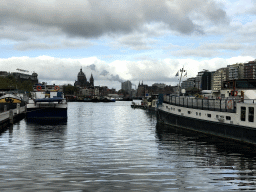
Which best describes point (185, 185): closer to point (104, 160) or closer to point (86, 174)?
point (86, 174)

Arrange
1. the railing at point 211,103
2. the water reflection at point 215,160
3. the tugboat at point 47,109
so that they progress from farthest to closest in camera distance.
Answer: the tugboat at point 47,109
the railing at point 211,103
the water reflection at point 215,160

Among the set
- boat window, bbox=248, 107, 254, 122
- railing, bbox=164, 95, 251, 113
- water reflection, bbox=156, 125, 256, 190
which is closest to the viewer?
water reflection, bbox=156, 125, 256, 190


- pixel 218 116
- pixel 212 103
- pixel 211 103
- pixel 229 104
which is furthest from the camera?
pixel 211 103

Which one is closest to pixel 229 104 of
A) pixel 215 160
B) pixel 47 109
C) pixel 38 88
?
pixel 215 160

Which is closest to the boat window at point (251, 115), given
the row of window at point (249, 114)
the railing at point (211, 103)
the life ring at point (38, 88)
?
the row of window at point (249, 114)

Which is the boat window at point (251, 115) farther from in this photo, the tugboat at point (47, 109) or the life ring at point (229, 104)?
the tugboat at point (47, 109)

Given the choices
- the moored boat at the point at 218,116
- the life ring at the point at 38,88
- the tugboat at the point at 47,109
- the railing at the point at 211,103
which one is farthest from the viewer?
the life ring at the point at 38,88

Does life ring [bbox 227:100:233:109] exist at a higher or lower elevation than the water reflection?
higher

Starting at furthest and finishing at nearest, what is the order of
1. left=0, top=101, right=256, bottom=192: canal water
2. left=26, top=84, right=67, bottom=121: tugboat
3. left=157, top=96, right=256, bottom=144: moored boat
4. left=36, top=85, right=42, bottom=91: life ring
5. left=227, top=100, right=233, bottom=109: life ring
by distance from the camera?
left=36, top=85, right=42, bottom=91: life ring < left=26, top=84, right=67, bottom=121: tugboat < left=227, top=100, right=233, bottom=109: life ring < left=157, top=96, right=256, bottom=144: moored boat < left=0, top=101, right=256, bottom=192: canal water

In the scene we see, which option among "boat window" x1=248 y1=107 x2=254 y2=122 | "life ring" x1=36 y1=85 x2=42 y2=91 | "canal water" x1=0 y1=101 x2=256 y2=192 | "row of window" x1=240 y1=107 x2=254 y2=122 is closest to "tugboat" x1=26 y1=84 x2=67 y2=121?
"life ring" x1=36 y1=85 x2=42 y2=91

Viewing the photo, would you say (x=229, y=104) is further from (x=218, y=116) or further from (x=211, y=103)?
(x=211, y=103)

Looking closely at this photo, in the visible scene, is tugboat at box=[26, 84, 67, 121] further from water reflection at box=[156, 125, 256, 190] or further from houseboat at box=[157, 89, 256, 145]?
water reflection at box=[156, 125, 256, 190]

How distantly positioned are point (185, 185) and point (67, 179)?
274 inches

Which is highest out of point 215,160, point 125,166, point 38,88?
point 38,88
